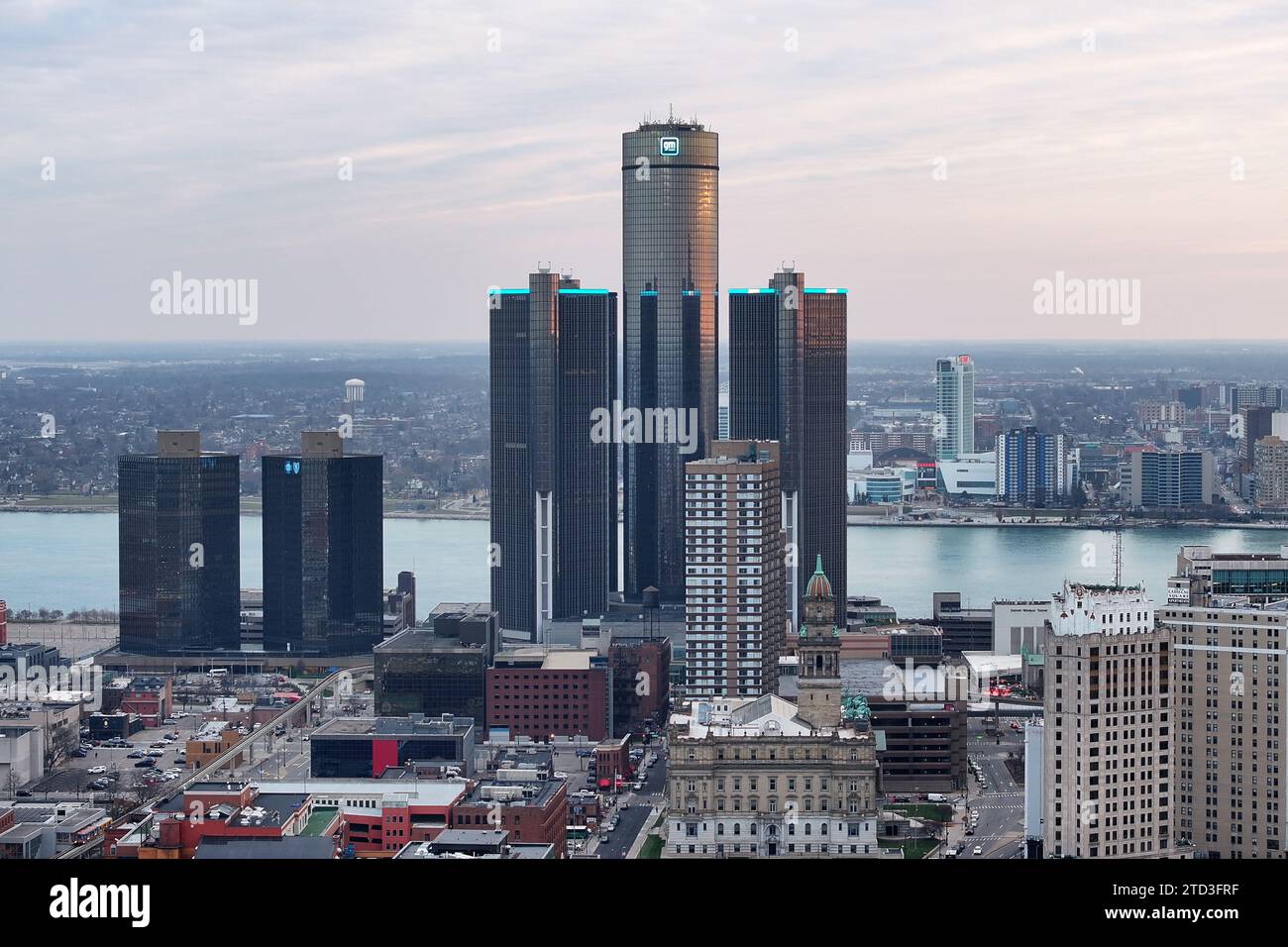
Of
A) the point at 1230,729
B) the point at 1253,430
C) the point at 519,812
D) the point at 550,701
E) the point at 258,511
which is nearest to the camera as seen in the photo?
the point at 1230,729

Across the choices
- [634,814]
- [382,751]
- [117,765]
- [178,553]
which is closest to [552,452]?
[178,553]

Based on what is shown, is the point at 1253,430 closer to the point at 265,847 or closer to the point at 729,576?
the point at 729,576

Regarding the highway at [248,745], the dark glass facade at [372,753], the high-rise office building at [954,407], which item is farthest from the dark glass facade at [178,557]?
the high-rise office building at [954,407]

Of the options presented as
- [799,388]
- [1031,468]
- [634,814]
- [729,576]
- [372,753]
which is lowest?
[634,814]
